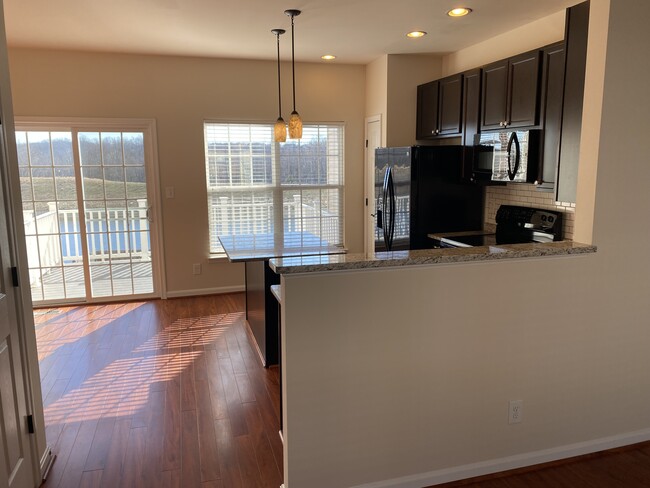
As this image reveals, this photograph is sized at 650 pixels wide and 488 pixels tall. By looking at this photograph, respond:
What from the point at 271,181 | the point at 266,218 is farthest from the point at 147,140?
the point at 266,218

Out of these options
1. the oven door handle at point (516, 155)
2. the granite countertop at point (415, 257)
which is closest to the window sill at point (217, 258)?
the oven door handle at point (516, 155)

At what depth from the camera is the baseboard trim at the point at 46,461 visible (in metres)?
2.33

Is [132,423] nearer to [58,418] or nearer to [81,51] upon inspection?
[58,418]

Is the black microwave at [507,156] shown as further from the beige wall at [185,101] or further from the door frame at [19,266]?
the door frame at [19,266]

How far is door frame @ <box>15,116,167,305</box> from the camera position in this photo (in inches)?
188

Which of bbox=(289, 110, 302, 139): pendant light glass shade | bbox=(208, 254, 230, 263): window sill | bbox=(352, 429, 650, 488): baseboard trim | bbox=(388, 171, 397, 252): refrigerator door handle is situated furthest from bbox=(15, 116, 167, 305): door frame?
bbox=(352, 429, 650, 488): baseboard trim

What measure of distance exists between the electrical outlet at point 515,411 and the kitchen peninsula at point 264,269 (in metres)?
1.45

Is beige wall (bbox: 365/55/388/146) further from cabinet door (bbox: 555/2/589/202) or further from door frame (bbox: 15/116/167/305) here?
door frame (bbox: 15/116/167/305)

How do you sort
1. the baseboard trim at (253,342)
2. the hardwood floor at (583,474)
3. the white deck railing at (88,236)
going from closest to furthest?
the hardwood floor at (583,474) → the baseboard trim at (253,342) → the white deck railing at (88,236)

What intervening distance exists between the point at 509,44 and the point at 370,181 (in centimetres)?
218

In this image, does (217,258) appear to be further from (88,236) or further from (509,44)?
(509,44)

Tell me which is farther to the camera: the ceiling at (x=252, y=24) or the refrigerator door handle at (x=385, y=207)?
the refrigerator door handle at (x=385, y=207)

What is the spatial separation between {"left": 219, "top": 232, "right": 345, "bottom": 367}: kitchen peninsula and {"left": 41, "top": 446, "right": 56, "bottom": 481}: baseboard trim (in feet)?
4.79

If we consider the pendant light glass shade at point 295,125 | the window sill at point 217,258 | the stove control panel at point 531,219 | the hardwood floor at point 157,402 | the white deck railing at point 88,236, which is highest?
the pendant light glass shade at point 295,125
